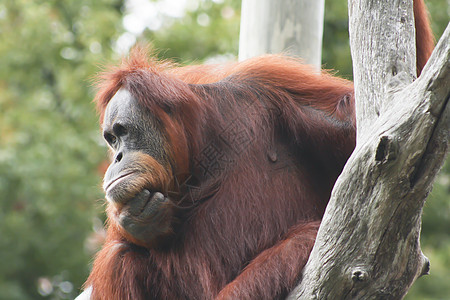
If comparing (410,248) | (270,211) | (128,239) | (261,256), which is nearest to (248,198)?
(270,211)

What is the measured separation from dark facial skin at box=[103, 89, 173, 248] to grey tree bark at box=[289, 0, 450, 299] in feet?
2.77

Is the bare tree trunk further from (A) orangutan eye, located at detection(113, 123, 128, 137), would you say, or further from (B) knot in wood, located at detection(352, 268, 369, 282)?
(B) knot in wood, located at detection(352, 268, 369, 282)

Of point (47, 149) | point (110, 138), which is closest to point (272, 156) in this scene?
point (110, 138)

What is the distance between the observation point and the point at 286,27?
4.28 metres

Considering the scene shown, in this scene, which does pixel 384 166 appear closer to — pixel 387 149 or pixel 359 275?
pixel 387 149

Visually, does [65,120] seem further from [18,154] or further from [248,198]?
[248,198]

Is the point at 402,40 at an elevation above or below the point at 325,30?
above

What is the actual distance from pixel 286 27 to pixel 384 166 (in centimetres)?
225

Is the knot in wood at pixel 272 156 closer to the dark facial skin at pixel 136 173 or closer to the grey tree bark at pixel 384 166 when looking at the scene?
the dark facial skin at pixel 136 173

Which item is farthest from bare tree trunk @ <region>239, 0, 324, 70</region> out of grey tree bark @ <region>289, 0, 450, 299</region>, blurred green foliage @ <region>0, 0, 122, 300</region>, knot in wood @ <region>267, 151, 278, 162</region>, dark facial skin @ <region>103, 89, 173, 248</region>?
blurred green foliage @ <region>0, 0, 122, 300</region>

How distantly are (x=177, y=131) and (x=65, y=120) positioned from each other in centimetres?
818

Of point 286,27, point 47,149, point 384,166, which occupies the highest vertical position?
point 286,27

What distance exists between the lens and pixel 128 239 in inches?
130

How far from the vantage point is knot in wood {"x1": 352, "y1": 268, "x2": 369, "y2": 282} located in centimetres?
236
